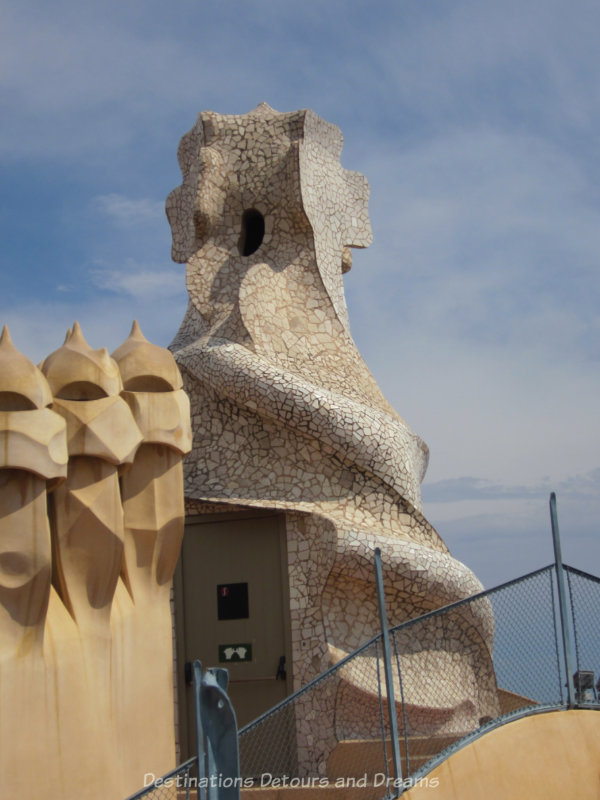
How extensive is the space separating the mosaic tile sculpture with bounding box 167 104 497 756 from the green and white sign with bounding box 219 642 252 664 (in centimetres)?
48

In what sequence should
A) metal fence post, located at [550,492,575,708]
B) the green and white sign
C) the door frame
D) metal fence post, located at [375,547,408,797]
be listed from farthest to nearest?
the green and white sign < the door frame < metal fence post, located at [550,492,575,708] < metal fence post, located at [375,547,408,797]

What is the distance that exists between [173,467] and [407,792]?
265cm

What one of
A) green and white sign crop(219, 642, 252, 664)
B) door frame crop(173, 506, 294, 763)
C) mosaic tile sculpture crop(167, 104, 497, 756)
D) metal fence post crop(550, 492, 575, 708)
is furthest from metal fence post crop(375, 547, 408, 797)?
green and white sign crop(219, 642, 252, 664)

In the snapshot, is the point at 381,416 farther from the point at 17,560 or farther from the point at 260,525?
the point at 17,560

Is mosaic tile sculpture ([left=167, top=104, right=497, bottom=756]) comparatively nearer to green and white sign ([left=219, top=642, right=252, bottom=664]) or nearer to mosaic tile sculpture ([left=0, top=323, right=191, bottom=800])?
green and white sign ([left=219, top=642, right=252, bottom=664])

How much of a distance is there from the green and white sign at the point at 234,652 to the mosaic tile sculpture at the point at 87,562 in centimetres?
171

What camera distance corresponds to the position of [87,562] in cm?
666

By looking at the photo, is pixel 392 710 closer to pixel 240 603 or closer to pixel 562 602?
pixel 562 602

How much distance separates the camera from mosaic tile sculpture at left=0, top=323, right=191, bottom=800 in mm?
6207

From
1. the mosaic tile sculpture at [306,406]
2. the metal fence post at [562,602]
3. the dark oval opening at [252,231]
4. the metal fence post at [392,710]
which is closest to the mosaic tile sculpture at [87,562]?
the metal fence post at [392,710]

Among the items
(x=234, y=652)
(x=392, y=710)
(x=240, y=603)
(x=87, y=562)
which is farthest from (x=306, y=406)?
(x=392, y=710)

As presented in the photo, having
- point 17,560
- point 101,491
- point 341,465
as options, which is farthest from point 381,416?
point 17,560

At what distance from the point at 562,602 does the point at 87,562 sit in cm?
317

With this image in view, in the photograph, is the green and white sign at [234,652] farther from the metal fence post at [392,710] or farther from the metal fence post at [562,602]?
the metal fence post at [562,602]
